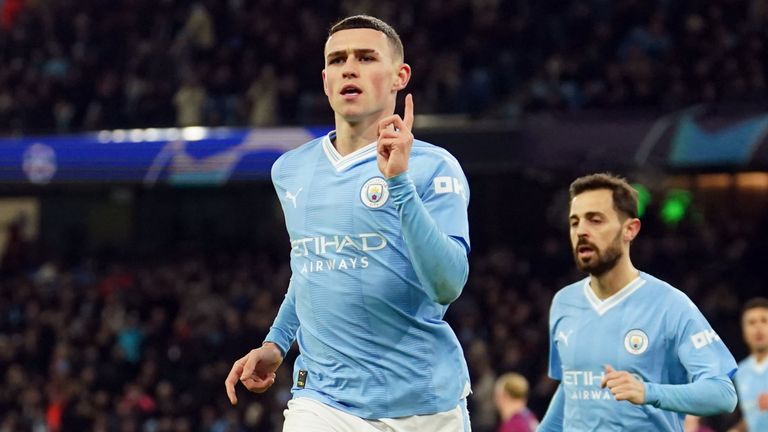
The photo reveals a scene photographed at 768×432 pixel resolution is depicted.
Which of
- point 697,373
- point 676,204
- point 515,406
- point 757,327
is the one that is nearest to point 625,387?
point 697,373

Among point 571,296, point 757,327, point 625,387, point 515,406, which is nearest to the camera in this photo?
point 625,387

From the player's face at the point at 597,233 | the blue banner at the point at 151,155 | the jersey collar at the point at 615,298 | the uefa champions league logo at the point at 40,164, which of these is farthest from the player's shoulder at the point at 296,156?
the uefa champions league logo at the point at 40,164

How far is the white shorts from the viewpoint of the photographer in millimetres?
4430

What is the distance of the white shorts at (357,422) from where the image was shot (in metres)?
4.43

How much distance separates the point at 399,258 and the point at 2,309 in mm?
18136

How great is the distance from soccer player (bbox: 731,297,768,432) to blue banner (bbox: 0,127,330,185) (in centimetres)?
950

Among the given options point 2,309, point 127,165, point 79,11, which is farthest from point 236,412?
point 79,11

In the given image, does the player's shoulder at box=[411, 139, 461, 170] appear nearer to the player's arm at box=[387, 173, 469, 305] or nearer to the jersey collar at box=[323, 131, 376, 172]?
the jersey collar at box=[323, 131, 376, 172]

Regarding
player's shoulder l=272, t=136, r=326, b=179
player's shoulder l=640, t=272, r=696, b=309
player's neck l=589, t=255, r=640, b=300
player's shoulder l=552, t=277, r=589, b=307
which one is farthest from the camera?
player's shoulder l=552, t=277, r=589, b=307

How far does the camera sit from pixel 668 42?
17.4 m

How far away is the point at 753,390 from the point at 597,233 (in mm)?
4139

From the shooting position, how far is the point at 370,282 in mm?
4430

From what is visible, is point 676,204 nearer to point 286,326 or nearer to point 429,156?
point 286,326

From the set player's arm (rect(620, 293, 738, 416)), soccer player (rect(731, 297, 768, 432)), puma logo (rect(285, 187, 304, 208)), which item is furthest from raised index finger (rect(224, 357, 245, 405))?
soccer player (rect(731, 297, 768, 432))
